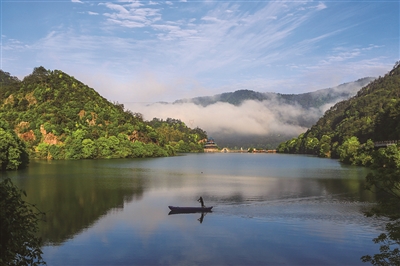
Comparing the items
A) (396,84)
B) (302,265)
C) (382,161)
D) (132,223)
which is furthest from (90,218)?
(396,84)

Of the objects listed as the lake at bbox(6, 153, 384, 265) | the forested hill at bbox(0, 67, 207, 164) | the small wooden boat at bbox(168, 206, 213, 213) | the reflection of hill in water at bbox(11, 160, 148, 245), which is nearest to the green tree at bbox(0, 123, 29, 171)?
the reflection of hill in water at bbox(11, 160, 148, 245)

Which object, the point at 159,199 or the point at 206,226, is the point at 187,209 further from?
the point at 159,199

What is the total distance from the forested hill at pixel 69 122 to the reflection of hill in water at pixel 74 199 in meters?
75.8

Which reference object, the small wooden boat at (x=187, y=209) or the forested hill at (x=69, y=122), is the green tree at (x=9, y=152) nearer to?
the small wooden boat at (x=187, y=209)

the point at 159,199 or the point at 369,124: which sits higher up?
the point at 369,124

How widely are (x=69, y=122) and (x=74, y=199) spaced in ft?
362

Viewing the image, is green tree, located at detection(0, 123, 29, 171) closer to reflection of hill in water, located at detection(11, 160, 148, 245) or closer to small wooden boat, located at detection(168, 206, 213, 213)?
reflection of hill in water, located at detection(11, 160, 148, 245)

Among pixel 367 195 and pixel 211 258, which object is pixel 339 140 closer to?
pixel 367 195

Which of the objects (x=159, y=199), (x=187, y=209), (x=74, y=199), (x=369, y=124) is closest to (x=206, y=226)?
(x=187, y=209)

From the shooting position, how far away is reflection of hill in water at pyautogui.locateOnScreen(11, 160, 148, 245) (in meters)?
30.4

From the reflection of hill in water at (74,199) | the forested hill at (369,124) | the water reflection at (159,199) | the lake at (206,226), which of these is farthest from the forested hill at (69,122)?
the lake at (206,226)

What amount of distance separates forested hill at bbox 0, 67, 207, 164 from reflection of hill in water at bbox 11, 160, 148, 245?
7583 cm

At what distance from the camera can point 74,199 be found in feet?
143

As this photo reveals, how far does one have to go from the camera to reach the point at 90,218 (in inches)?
1350
